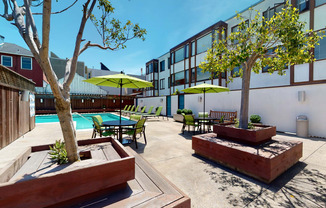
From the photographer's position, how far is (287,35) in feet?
12.6

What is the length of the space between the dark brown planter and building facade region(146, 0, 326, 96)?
205cm

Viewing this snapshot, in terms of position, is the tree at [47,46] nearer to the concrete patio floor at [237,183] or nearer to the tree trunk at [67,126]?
the tree trunk at [67,126]

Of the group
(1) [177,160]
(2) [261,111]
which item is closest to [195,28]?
(2) [261,111]

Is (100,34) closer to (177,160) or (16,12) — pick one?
(16,12)

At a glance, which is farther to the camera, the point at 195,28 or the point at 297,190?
the point at 195,28

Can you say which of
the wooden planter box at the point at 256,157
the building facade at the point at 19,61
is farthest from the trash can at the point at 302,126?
the building facade at the point at 19,61

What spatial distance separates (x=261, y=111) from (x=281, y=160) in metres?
6.60

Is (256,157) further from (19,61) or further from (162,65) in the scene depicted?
(19,61)

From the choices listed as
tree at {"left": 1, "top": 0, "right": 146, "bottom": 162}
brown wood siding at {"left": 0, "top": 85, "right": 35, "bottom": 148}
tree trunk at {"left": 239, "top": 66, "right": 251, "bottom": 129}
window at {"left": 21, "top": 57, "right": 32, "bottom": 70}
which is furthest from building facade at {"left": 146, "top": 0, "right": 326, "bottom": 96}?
window at {"left": 21, "top": 57, "right": 32, "bottom": 70}

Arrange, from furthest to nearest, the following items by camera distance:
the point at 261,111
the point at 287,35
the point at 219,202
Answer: the point at 261,111, the point at 287,35, the point at 219,202

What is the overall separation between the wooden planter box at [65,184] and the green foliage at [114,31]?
2.98m

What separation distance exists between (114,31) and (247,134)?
14.7 ft

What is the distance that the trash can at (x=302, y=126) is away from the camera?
6898 mm

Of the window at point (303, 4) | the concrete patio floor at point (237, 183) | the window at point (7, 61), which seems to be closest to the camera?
the concrete patio floor at point (237, 183)
